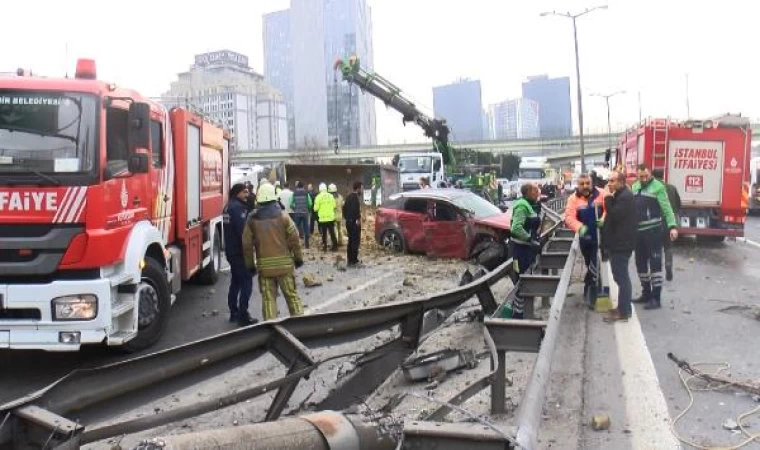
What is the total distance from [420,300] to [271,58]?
264ft

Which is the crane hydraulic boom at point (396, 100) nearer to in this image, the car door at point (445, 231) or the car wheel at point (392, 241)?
the car wheel at point (392, 241)

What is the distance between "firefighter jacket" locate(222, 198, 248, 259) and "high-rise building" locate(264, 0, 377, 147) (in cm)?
5389

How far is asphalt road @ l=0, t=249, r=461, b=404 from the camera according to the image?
6.63 m

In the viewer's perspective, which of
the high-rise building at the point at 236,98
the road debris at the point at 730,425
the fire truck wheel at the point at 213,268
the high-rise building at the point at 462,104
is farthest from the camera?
the high-rise building at the point at 462,104

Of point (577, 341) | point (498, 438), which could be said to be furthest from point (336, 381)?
point (498, 438)

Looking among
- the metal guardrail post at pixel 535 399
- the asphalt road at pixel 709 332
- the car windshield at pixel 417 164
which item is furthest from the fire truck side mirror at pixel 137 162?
the car windshield at pixel 417 164

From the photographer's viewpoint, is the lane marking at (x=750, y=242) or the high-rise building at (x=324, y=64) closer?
the lane marking at (x=750, y=242)

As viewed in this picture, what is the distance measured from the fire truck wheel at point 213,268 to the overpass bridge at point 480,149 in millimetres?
58842

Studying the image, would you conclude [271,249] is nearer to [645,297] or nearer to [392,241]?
[645,297]

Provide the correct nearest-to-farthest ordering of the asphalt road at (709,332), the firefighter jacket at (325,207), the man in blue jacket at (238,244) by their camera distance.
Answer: the asphalt road at (709,332) < the man in blue jacket at (238,244) < the firefighter jacket at (325,207)

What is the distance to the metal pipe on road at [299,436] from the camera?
9.45 feet

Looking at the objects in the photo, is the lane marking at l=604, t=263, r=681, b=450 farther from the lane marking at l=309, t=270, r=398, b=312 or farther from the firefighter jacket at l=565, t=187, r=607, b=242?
the lane marking at l=309, t=270, r=398, b=312

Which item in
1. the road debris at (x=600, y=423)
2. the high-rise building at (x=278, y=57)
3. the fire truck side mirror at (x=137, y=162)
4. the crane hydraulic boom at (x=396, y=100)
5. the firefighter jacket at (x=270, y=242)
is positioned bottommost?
the road debris at (x=600, y=423)

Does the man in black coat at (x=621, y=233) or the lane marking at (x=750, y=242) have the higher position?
the man in black coat at (x=621, y=233)
